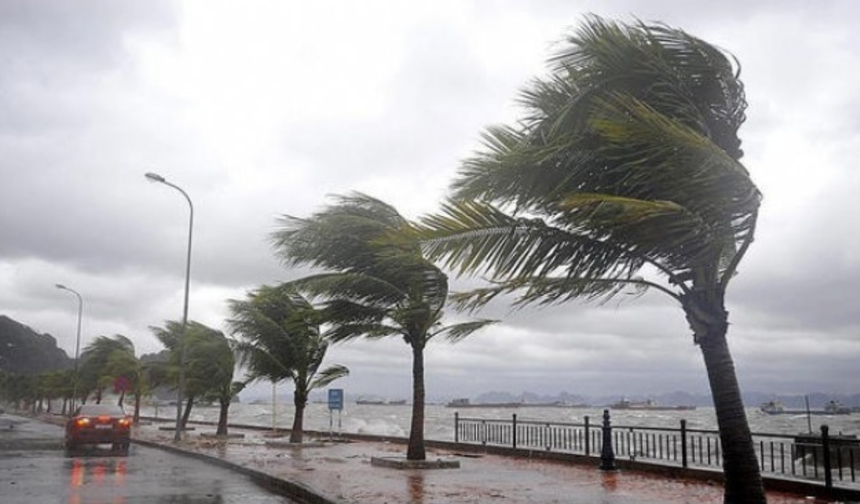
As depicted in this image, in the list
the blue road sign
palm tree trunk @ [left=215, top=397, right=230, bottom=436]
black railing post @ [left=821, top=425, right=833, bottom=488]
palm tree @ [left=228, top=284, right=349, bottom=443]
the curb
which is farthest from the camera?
palm tree trunk @ [left=215, top=397, right=230, bottom=436]

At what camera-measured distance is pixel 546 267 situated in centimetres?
864

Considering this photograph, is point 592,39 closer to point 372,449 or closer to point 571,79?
point 571,79

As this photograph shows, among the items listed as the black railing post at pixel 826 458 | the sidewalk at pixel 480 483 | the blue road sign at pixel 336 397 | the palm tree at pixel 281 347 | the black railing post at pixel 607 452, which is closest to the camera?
the black railing post at pixel 826 458

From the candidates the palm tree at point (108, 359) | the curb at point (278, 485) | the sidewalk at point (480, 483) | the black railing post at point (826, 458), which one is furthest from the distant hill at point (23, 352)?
the black railing post at point (826, 458)

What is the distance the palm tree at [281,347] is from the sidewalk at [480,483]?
465 centimetres

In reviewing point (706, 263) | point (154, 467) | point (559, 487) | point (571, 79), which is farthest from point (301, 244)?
point (706, 263)

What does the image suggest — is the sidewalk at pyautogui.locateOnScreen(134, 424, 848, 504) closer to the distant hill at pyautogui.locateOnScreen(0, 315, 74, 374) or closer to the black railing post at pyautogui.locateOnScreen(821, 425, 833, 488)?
the black railing post at pyautogui.locateOnScreen(821, 425, 833, 488)

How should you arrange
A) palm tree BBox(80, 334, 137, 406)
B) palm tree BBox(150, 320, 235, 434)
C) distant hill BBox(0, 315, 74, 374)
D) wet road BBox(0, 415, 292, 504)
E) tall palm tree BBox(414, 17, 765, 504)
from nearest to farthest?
tall palm tree BBox(414, 17, 765, 504)
wet road BBox(0, 415, 292, 504)
palm tree BBox(150, 320, 235, 434)
palm tree BBox(80, 334, 137, 406)
distant hill BBox(0, 315, 74, 374)

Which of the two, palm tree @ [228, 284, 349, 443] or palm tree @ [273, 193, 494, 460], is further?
palm tree @ [228, 284, 349, 443]

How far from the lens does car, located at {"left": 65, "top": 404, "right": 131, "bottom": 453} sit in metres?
25.1

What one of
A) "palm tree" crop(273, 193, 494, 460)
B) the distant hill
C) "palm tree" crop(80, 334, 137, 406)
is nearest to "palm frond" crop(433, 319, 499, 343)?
"palm tree" crop(273, 193, 494, 460)

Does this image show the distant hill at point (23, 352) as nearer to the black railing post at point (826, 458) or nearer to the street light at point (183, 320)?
the street light at point (183, 320)

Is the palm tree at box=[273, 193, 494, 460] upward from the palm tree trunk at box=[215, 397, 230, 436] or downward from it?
upward

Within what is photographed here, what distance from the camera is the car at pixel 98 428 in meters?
25.1
